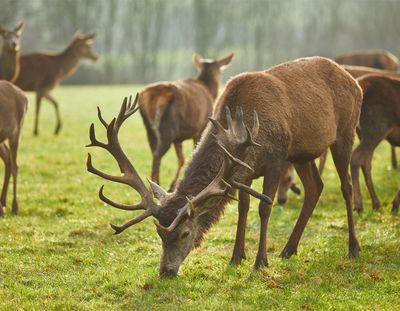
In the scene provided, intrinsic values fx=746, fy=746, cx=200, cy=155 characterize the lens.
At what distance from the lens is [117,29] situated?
6353 cm

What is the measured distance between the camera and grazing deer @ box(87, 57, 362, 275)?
20.2ft

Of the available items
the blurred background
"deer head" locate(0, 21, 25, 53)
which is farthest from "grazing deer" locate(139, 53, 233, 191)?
the blurred background

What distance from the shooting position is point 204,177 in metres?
6.38

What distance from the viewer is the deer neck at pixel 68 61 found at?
61.4 ft

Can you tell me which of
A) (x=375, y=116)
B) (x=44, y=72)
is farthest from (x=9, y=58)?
(x=375, y=116)

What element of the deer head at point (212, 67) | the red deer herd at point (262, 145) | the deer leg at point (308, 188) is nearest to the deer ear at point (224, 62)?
the deer head at point (212, 67)

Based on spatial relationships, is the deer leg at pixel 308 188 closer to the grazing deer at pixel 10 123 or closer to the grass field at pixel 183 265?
the grass field at pixel 183 265

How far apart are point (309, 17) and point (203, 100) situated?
5843cm

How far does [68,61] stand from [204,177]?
13365mm

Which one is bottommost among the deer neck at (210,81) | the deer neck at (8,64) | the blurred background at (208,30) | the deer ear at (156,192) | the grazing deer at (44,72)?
the blurred background at (208,30)

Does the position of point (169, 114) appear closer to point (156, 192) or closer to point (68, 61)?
point (156, 192)

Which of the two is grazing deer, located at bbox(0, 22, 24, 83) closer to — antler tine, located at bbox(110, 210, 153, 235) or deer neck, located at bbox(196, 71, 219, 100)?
deer neck, located at bbox(196, 71, 219, 100)

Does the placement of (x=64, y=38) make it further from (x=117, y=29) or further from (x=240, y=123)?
(x=240, y=123)

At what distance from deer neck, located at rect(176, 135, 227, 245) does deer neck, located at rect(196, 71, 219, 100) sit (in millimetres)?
6044
